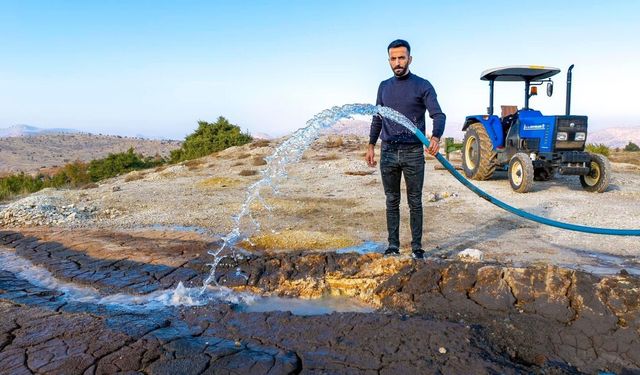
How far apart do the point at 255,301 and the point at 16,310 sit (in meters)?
1.90

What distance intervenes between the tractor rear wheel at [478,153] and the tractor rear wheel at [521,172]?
0.91 metres

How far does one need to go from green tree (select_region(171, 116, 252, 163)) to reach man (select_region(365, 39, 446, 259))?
22.3m

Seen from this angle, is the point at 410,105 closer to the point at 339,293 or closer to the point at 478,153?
the point at 339,293

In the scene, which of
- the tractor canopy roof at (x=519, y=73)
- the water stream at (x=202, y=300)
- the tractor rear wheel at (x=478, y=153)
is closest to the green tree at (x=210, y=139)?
the tractor rear wheel at (x=478, y=153)

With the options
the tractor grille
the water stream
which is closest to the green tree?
the tractor grille

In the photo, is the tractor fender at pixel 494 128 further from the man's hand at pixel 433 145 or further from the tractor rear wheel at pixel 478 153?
the man's hand at pixel 433 145

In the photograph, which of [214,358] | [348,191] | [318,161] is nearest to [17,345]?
[214,358]

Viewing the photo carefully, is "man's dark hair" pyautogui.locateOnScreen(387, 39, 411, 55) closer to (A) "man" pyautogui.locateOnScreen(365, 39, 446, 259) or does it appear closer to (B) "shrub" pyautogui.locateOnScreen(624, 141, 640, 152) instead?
(A) "man" pyautogui.locateOnScreen(365, 39, 446, 259)

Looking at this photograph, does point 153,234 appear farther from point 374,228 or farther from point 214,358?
point 214,358

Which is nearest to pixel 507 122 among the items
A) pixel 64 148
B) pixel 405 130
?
pixel 405 130

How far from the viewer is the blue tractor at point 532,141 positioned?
920 centimetres

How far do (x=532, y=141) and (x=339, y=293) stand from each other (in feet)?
23.0

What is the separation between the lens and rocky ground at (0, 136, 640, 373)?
2871mm

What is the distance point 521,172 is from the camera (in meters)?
9.35
